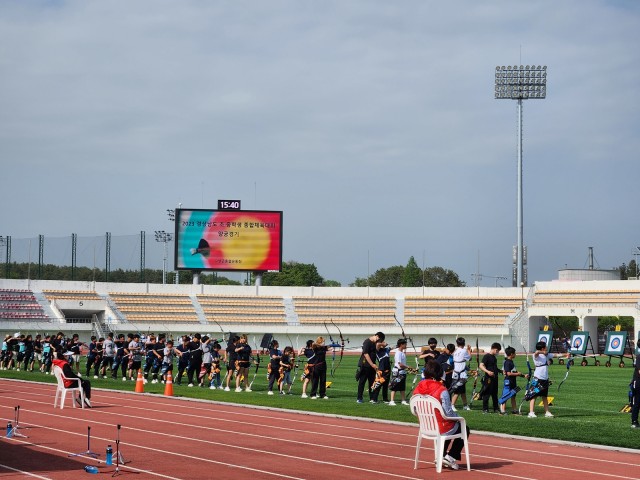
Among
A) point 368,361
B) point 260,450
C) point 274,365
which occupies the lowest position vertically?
point 260,450

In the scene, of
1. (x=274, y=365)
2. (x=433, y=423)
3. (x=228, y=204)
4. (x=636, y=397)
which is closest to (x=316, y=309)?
(x=228, y=204)

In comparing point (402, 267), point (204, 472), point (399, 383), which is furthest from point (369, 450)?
point (402, 267)

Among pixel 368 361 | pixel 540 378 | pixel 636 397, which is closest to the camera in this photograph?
pixel 636 397

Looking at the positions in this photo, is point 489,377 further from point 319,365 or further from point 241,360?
point 241,360

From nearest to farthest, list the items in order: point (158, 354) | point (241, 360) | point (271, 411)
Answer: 1. point (271, 411)
2. point (241, 360)
3. point (158, 354)

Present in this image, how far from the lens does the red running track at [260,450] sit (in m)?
14.2

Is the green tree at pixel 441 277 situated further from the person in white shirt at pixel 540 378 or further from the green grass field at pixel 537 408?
the person in white shirt at pixel 540 378

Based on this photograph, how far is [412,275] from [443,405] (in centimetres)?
12560

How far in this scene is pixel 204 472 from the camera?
1406 cm

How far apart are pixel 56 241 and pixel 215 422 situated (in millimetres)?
73069

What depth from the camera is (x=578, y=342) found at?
54594mm

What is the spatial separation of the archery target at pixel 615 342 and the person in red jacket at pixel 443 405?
1518 inches

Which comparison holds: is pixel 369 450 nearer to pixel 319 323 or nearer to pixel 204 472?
pixel 204 472

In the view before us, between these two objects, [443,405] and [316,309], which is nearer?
[443,405]
